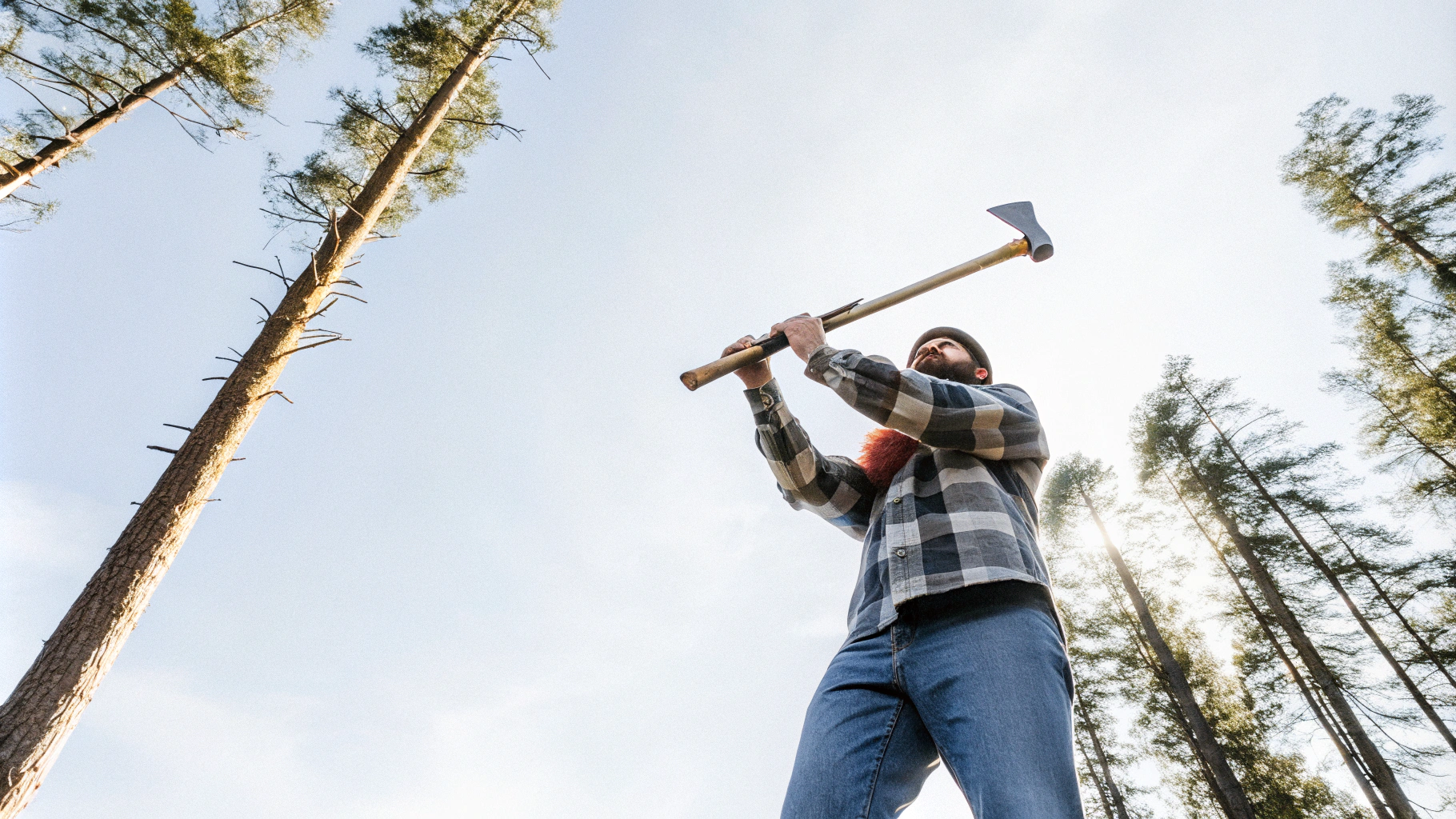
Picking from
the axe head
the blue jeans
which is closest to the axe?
the axe head

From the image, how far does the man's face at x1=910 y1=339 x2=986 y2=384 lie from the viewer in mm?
2477

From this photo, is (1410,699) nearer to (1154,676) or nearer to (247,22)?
(1154,676)

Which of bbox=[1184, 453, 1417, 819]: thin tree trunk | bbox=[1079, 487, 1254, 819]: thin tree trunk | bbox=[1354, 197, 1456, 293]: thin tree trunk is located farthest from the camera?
bbox=[1354, 197, 1456, 293]: thin tree trunk

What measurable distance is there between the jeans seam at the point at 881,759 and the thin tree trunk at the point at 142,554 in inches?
138

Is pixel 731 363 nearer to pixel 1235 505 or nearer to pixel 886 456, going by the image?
pixel 886 456

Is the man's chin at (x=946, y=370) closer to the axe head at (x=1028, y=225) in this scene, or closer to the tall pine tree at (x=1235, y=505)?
the axe head at (x=1028, y=225)

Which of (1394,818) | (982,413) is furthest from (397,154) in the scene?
(1394,818)

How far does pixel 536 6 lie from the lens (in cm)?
870

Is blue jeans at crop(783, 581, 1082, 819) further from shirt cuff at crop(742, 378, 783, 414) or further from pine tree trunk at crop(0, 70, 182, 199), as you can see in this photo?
pine tree trunk at crop(0, 70, 182, 199)

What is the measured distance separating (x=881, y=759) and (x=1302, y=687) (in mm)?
15973

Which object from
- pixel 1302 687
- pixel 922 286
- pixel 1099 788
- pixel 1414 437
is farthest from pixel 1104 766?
pixel 922 286

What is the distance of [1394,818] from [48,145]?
20.9 meters

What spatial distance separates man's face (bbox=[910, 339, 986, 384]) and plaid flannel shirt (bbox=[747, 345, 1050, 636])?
305 mm

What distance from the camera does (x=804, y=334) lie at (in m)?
2.29
